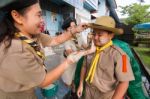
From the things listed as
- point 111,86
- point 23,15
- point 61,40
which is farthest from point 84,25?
point 23,15

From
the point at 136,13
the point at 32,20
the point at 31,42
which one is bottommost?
the point at 136,13

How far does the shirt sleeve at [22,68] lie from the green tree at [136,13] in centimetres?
4533

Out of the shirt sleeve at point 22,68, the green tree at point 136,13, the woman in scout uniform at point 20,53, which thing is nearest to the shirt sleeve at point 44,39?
the woman in scout uniform at point 20,53

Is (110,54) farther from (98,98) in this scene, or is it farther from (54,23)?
(54,23)

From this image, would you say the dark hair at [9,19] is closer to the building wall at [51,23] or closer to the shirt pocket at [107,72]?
the shirt pocket at [107,72]

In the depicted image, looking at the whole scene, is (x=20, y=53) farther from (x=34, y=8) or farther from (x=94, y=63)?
(x=94, y=63)

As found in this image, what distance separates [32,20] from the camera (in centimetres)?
204

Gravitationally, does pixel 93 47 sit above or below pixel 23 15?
below

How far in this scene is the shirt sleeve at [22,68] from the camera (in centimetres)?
184

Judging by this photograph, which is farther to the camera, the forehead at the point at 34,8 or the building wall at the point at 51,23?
the building wall at the point at 51,23

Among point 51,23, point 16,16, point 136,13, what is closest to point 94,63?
point 16,16

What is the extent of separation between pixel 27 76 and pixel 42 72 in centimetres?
13

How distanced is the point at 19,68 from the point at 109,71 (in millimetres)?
983

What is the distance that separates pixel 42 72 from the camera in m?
1.97
